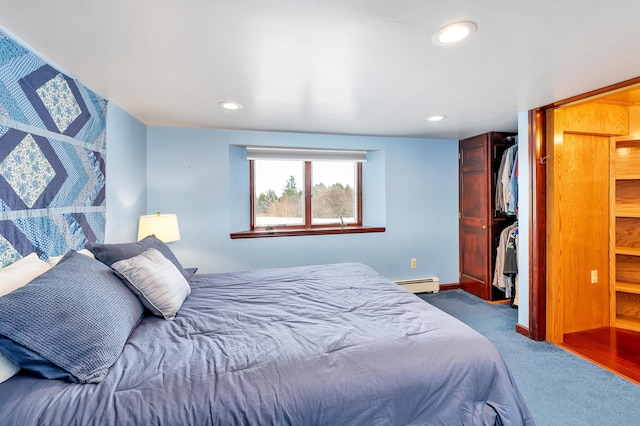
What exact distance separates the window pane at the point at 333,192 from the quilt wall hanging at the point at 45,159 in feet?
7.68

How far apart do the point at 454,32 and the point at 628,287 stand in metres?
3.22

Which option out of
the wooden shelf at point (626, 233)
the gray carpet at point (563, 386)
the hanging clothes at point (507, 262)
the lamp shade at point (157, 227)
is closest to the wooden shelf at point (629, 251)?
the wooden shelf at point (626, 233)

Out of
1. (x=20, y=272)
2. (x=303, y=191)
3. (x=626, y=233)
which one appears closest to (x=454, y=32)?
(x=20, y=272)

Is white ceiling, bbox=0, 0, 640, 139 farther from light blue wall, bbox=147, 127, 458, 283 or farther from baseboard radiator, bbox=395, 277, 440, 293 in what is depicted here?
baseboard radiator, bbox=395, 277, 440, 293

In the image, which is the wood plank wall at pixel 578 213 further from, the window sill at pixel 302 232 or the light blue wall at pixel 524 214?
the window sill at pixel 302 232

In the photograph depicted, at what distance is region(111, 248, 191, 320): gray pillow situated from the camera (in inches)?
60.0

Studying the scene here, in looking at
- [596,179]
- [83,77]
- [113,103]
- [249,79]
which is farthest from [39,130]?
[596,179]

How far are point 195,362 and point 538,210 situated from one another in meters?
2.90

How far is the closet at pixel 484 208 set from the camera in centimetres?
360

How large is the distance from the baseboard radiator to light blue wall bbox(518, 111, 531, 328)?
1193 millimetres

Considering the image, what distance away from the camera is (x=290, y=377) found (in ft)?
3.70

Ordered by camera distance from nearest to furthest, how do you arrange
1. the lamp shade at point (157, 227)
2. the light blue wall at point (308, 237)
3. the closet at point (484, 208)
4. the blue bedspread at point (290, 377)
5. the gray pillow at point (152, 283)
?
the blue bedspread at point (290, 377)
the gray pillow at point (152, 283)
the lamp shade at point (157, 227)
the light blue wall at point (308, 237)
the closet at point (484, 208)

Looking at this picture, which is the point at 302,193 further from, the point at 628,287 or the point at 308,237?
the point at 628,287

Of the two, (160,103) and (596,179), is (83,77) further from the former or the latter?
(596,179)
